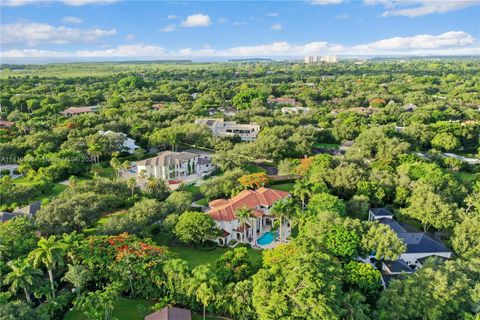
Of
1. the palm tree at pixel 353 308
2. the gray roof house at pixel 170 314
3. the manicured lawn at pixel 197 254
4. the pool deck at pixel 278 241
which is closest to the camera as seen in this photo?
the palm tree at pixel 353 308

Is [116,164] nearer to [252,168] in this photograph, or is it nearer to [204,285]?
[252,168]

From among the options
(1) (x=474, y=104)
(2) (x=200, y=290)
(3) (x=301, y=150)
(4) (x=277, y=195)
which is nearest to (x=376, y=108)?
(1) (x=474, y=104)

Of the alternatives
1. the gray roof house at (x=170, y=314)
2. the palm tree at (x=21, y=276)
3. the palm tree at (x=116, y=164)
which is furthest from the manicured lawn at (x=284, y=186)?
the palm tree at (x=21, y=276)

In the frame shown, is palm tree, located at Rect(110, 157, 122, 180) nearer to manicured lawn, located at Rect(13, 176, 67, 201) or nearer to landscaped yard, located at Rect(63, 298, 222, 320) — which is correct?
manicured lawn, located at Rect(13, 176, 67, 201)

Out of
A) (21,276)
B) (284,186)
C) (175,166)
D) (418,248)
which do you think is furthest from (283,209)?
(175,166)

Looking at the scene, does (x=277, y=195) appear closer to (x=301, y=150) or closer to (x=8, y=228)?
(x=301, y=150)

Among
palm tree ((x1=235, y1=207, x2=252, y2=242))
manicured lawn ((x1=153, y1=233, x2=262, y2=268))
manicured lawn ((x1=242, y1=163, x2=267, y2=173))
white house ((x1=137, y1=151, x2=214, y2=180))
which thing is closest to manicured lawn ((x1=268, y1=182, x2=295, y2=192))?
manicured lawn ((x1=242, y1=163, x2=267, y2=173))

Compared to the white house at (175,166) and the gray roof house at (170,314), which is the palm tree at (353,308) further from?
the white house at (175,166)
